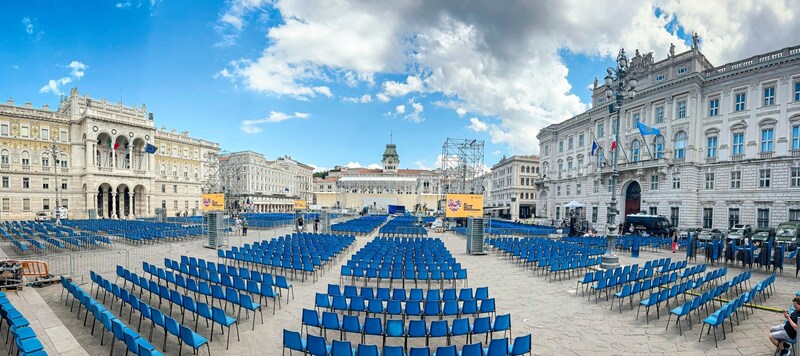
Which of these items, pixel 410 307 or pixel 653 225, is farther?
pixel 653 225

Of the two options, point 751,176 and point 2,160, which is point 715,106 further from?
point 2,160

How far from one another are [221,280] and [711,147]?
130 ft

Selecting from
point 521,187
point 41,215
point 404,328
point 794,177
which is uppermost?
point 794,177

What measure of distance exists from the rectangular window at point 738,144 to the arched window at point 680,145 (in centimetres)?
338

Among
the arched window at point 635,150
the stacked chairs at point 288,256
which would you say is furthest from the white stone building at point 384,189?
the stacked chairs at point 288,256

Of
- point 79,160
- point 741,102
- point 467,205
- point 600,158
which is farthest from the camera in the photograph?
point 79,160

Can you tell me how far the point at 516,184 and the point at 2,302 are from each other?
70910 mm

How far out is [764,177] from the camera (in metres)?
27.1

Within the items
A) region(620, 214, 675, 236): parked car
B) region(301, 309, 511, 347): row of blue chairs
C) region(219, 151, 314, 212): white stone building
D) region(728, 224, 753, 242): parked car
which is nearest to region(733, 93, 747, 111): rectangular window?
region(728, 224, 753, 242): parked car

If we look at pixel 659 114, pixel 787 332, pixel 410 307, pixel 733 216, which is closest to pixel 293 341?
pixel 410 307

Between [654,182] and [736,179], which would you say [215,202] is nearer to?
[654,182]

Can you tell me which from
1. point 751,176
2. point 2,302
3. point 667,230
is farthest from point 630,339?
point 751,176

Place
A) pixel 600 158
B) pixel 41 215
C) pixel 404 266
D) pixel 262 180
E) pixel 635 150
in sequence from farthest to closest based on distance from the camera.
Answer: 1. pixel 262 180
2. pixel 41 215
3. pixel 600 158
4. pixel 635 150
5. pixel 404 266

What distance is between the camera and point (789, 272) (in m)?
14.4
